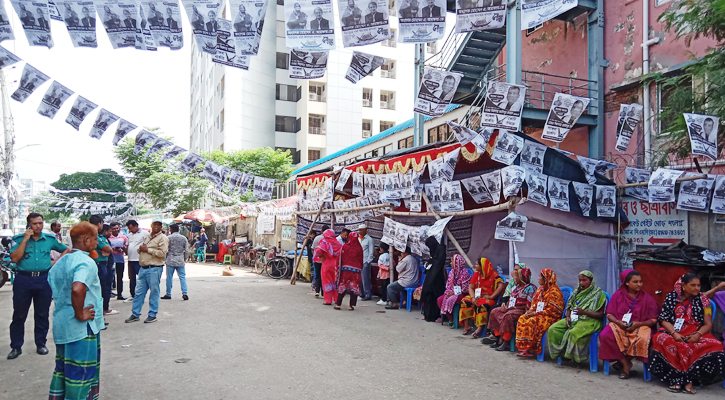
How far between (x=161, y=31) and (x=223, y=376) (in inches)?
178

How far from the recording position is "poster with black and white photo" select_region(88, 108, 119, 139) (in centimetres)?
1082

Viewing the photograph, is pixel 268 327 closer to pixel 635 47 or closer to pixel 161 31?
pixel 161 31

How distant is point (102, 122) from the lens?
428 inches

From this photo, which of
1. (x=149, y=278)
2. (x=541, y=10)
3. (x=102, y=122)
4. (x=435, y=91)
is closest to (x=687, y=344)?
(x=541, y=10)

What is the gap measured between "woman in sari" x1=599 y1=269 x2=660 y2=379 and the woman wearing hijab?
229 inches

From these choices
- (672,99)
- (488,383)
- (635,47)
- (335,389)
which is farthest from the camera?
(635,47)

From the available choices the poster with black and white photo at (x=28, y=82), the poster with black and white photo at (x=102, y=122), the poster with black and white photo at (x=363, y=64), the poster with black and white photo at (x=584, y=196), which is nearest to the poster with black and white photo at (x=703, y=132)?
the poster with black and white photo at (x=584, y=196)

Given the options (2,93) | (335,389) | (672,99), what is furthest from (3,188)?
(672,99)

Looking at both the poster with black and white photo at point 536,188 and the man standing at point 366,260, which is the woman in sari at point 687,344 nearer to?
the poster with black and white photo at point 536,188

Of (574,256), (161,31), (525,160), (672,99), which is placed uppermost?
(161,31)

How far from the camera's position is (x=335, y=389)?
5.40m

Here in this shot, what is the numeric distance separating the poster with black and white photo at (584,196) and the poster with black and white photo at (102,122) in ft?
29.5

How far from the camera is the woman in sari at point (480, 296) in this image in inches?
332

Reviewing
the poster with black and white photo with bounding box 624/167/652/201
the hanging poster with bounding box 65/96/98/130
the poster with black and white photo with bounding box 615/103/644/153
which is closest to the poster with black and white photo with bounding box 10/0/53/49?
the hanging poster with bounding box 65/96/98/130
